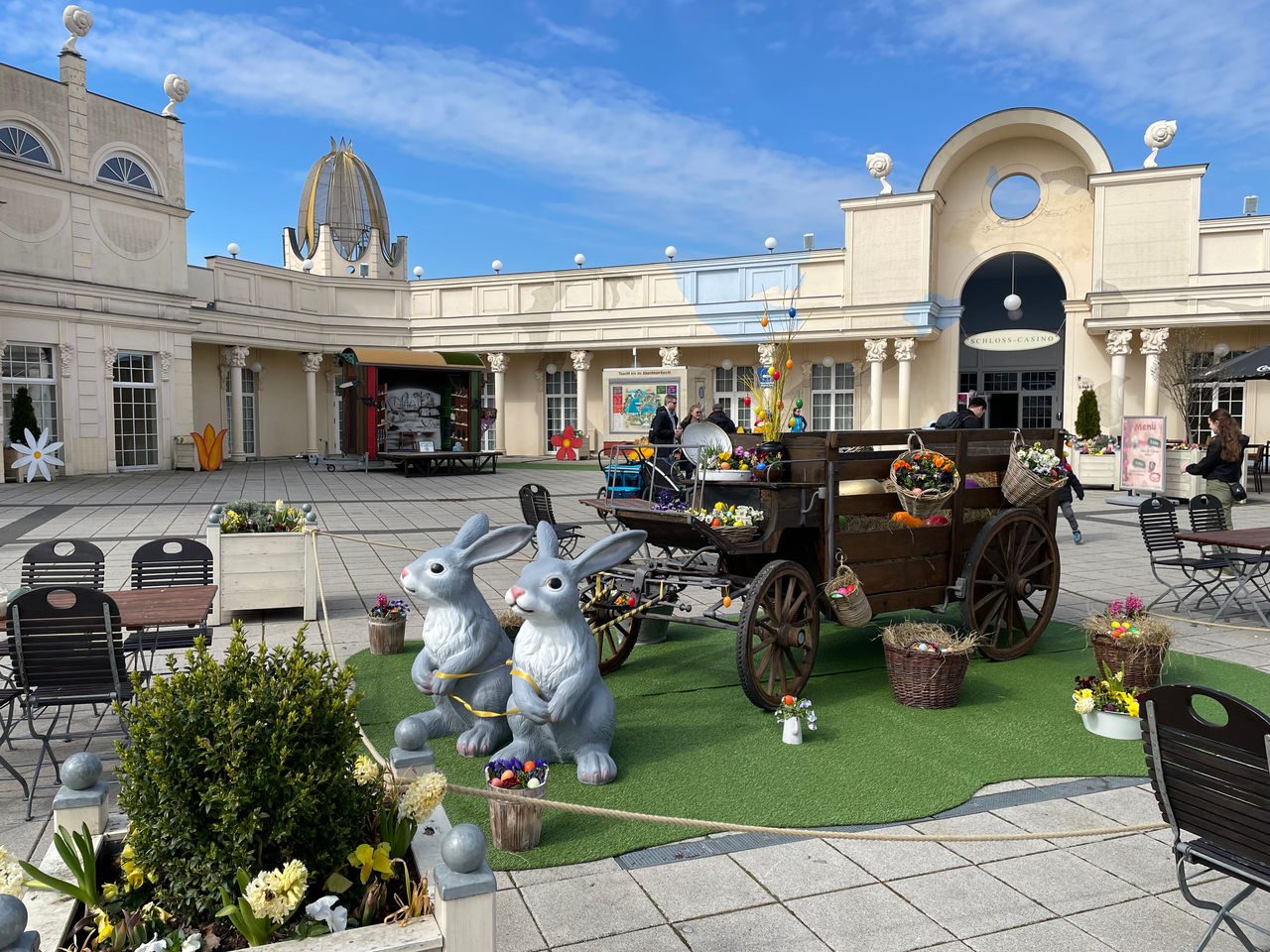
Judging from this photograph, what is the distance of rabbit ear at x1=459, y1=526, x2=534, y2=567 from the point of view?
4488 millimetres

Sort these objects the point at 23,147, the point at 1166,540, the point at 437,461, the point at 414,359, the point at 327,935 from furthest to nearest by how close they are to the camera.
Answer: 1. the point at 437,461
2. the point at 414,359
3. the point at 23,147
4. the point at 1166,540
5. the point at 327,935

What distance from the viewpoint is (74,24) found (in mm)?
21594

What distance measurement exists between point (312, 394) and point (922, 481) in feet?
92.9

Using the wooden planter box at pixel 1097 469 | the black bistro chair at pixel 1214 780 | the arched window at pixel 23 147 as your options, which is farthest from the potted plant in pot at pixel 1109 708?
the arched window at pixel 23 147

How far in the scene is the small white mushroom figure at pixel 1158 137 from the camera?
76.9 feet

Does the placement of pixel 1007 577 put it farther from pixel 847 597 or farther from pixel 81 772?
pixel 81 772

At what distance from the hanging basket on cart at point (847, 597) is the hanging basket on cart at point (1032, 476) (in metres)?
1.67

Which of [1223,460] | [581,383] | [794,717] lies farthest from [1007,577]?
[581,383]

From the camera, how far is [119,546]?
11.0 m

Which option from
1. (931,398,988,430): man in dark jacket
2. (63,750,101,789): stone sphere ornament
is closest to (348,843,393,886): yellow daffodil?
(63,750,101,789): stone sphere ornament

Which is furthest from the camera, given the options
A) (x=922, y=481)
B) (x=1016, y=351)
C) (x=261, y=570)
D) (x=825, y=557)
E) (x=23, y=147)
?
(x=1016, y=351)

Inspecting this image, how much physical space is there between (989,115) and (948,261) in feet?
13.7

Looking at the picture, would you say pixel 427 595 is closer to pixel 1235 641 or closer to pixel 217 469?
pixel 1235 641

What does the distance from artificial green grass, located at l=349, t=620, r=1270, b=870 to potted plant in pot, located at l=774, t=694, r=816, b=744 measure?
0.06 m
